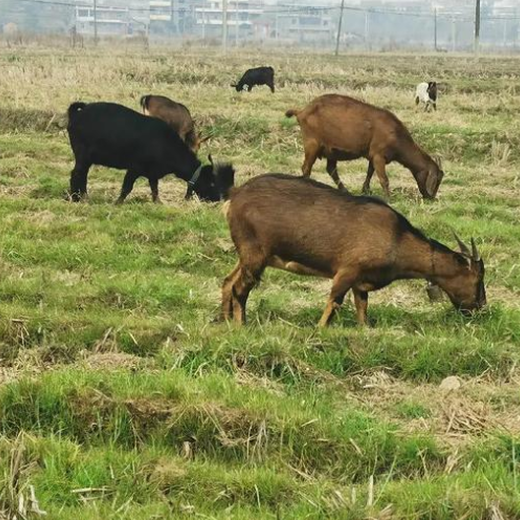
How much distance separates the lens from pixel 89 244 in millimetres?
10688

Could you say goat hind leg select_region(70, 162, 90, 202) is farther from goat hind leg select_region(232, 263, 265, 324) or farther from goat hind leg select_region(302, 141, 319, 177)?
goat hind leg select_region(232, 263, 265, 324)

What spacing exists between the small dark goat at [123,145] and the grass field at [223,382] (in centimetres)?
67

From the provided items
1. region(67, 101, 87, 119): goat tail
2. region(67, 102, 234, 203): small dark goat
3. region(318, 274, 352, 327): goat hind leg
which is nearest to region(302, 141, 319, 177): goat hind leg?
region(67, 102, 234, 203): small dark goat

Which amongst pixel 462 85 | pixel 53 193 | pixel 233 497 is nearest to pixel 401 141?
pixel 53 193

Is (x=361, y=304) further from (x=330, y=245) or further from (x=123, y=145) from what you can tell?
(x=123, y=145)

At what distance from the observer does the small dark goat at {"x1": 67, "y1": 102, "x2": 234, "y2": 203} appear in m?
13.2

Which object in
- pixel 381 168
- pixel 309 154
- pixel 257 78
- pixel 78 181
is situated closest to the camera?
pixel 78 181

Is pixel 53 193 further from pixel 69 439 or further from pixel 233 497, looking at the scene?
pixel 233 497

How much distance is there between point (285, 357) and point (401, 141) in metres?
7.88

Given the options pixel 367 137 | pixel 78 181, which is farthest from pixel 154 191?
pixel 367 137

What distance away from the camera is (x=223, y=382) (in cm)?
646

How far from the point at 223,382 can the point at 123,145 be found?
744cm

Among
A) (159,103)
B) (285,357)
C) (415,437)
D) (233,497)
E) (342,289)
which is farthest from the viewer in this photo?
(159,103)

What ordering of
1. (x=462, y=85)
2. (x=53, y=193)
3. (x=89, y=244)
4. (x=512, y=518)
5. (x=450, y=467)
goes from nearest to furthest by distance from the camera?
(x=512, y=518)
(x=450, y=467)
(x=89, y=244)
(x=53, y=193)
(x=462, y=85)
